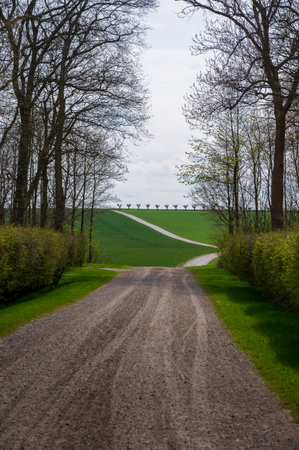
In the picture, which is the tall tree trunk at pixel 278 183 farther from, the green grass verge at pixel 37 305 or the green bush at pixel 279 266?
the green grass verge at pixel 37 305

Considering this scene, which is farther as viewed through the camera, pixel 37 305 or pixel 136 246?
pixel 136 246

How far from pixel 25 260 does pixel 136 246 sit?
52.9 m

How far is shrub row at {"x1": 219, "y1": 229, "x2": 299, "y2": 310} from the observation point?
436 inches

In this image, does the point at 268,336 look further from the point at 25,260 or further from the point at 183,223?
the point at 183,223

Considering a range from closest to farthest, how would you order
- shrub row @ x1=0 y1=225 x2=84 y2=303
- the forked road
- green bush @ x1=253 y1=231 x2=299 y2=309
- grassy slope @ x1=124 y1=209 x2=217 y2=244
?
1. the forked road
2. green bush @ x1=253 y1=231 x2=299 y2=309
3. shrub row @ x1=0 y1=225 x2=84 y2=303
4. grassy slope @ x1=124 y1=209 x2=217 y2=244

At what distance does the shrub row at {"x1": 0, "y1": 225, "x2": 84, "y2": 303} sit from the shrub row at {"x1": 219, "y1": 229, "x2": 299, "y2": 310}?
8.88m

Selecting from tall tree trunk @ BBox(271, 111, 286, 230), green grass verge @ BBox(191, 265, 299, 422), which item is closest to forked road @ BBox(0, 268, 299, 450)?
green grass verge @ BBox(191, 265, 299, 422)

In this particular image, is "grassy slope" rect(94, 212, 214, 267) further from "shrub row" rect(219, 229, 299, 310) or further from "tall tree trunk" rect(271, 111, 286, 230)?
"shrub row" rect(219, 229, 299, 310)

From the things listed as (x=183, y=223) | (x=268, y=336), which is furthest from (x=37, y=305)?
(x=183, y=223)

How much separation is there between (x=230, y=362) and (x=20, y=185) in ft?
58.1

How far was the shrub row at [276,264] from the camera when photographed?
36.3 ft

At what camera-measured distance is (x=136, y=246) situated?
222 ft

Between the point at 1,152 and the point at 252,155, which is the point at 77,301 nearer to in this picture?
the point at 252,155

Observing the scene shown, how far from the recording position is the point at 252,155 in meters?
33.1
